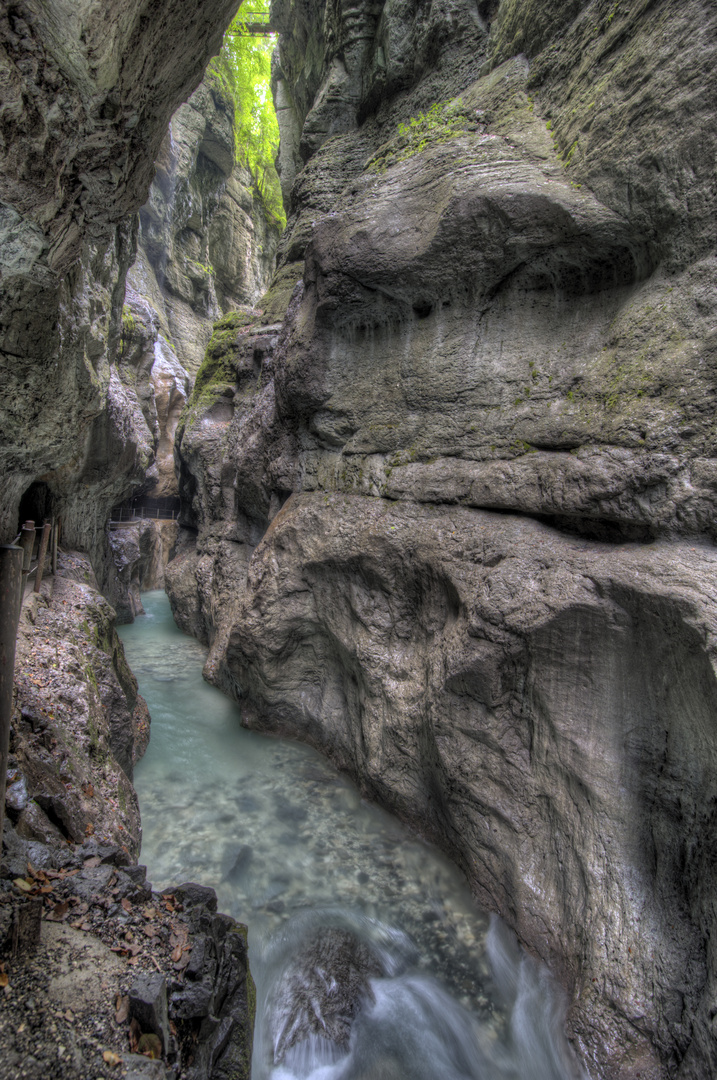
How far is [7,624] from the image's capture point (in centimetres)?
213

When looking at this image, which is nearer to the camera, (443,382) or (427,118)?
(443,382)

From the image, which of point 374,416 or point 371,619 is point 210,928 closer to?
point 371,619

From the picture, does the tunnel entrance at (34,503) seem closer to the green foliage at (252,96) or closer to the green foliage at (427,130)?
the green foliage at (427,130)

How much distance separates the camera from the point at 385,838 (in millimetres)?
5496

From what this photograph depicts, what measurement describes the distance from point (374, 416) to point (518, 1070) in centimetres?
613

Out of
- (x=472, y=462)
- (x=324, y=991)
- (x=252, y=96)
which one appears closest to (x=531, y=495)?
(x=472, y=462)

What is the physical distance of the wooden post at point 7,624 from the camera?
208 centimetres

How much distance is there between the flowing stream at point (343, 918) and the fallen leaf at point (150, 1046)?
1.69 metres

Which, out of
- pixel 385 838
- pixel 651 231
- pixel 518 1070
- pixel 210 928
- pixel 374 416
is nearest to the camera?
pixel 210 928

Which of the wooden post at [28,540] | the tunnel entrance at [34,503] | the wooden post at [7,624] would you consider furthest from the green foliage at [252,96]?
the wooden post at [7,624]

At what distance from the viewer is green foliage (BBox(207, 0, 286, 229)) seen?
18.6 meters

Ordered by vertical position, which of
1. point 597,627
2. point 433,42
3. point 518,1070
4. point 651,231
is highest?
point 433,42

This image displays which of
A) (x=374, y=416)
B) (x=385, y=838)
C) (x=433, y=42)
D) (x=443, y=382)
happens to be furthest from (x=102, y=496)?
(x=433, y=42)

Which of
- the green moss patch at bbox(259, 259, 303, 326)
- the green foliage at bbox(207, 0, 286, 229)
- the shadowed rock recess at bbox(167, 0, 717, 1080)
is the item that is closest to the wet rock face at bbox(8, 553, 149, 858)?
the shadowed rock recess at bbox(167, 0, 717, 1080)
